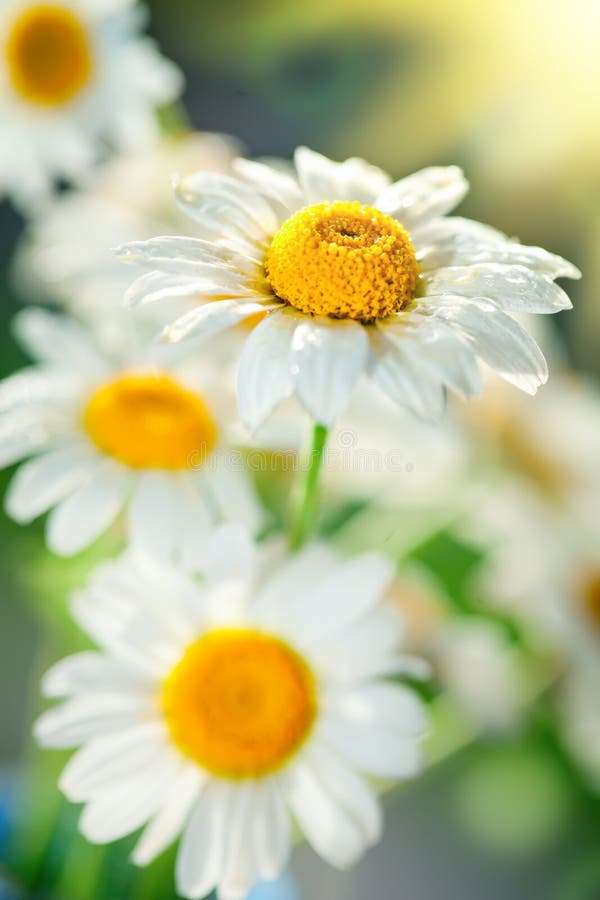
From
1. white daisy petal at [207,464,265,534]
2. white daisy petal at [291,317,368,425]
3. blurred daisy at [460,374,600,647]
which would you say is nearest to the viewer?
white daisy petal at [291,317,368,425]

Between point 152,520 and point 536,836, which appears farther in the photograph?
point 536,836

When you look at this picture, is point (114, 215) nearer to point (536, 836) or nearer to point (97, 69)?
point (97, 69)

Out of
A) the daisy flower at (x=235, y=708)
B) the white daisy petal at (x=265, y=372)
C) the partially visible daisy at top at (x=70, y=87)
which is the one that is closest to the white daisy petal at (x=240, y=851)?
the daisy flower at (x=235, y=708)

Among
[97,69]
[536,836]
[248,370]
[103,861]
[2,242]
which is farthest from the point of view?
[2,242]

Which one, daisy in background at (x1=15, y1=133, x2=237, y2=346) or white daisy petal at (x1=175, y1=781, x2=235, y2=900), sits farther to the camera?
daisy in background at (x1=15, y1=133, x2=237, y2=346)

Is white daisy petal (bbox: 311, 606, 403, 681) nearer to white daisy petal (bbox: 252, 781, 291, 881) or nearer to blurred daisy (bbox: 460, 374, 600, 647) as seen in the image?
white daisy petal (bbox: 252, 781, 291, 881)

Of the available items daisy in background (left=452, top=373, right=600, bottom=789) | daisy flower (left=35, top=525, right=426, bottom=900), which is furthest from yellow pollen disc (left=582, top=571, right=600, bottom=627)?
daisy flower (left=35, top=525, right=426, bottom=900)

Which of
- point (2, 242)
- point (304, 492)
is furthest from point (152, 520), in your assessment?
point (2, 242)
